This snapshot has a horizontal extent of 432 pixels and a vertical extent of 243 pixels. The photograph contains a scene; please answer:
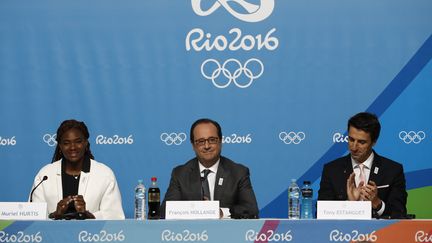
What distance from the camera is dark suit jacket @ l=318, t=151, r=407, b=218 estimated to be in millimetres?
4355

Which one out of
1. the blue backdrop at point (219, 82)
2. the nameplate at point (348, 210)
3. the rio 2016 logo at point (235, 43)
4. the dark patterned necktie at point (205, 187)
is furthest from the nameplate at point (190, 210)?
the rio 2016 logo at point (235, 43)

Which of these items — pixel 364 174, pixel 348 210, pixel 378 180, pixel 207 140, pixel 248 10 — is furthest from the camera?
pixel 248 10

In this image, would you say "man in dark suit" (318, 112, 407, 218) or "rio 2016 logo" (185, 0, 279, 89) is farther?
"rio 2016 logo" (185, 0, 279, 89)

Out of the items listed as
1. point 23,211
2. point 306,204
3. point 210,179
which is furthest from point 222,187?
point 23,211

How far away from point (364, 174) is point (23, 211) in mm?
2036

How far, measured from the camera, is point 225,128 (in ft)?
18.4

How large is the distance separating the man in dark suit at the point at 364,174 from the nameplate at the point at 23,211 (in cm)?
168

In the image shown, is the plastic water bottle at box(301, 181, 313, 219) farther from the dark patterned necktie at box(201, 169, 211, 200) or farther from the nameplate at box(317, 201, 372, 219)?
the dark patterned necktie at box(201, 169, 211, 200)

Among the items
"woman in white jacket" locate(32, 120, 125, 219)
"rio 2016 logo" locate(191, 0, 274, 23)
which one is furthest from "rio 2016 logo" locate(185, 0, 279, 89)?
"woman in white jacket" locate(32, 120, 125, 219)

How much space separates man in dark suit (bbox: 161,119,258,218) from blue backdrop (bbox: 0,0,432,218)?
1.18 m

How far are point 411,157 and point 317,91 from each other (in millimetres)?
850

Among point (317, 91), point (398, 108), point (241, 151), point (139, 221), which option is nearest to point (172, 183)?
point (139, 221)

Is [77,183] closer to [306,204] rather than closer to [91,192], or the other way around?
[91,192]

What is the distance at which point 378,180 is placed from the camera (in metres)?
4.42
